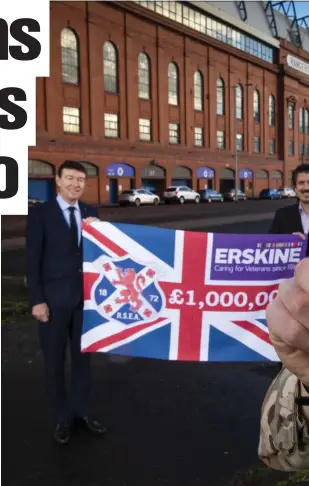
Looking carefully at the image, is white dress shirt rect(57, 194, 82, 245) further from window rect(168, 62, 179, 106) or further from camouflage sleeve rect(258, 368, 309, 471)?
window rect(168, 62, 179, 106)

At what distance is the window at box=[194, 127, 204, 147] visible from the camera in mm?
54162

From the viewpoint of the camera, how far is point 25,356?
577cm

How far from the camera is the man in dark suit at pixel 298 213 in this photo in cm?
401

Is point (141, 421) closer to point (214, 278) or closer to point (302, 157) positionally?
point (214, 278)

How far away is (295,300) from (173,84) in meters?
52.6

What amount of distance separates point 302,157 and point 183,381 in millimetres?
75642

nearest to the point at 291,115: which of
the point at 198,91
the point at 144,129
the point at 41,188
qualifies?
the point at 198,91

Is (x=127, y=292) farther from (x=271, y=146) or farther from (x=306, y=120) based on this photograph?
(x=306, y=120)

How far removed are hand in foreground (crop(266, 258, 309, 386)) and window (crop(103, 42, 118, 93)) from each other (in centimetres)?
4462

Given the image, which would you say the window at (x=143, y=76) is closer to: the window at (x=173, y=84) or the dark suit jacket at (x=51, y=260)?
the window at (x=173, y=84)

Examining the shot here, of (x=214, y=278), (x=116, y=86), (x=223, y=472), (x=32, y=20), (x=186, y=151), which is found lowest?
(x=223, y=472)

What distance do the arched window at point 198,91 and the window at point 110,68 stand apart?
481 inches

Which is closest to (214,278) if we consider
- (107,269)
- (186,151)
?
(107,269)

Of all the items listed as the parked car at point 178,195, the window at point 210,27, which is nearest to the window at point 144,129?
the parked car at point 178,195
